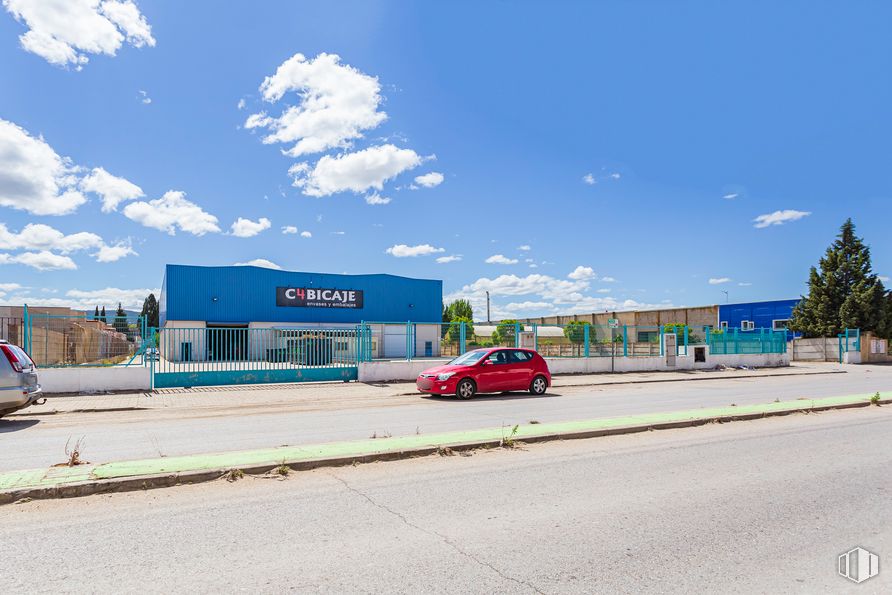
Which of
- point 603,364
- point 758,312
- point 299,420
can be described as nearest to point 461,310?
point 758,312

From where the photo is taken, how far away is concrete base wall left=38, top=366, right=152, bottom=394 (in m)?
16.7

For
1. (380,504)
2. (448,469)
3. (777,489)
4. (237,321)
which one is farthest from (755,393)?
(237,321)

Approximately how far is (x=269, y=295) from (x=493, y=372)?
31.9 meters

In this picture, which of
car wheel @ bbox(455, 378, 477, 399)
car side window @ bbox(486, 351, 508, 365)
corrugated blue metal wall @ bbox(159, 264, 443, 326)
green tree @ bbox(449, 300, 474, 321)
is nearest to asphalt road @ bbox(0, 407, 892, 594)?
car wheel @ bbox(455, 378, 477, 399)

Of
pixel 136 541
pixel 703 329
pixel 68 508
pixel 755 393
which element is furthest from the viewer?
pixel 703 329

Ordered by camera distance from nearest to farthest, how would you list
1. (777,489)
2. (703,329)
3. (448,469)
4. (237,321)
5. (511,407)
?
1. (777,489)
2. (448,469)
3. (511,407)
4. (703,329)
5. (237,321)

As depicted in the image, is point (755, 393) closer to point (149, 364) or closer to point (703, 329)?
point (703, 329)

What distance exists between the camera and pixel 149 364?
1802cm

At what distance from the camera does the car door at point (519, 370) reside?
661 inches

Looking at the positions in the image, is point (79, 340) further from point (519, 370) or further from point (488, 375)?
point (519, 370)

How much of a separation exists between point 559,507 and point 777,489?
8.27 ft

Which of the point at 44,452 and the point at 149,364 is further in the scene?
the point at 149,364

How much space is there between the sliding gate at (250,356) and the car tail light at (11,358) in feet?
20.6

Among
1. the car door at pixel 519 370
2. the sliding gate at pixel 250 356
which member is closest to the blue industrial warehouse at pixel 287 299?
the sliding gate at pixel 250 356
